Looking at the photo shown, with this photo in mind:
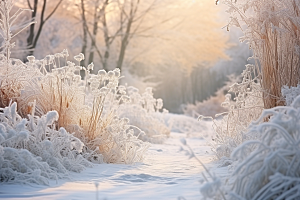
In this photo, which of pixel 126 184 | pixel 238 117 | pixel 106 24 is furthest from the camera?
pixel 106 24

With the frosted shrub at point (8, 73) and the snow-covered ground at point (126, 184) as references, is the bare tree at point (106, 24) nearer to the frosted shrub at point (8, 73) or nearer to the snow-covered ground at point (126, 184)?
the frosted shrub at point (8, 73)

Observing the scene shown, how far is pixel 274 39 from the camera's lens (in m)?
2.72

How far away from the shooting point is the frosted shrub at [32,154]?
2.13 meters

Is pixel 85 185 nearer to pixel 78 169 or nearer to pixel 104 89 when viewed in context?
pixel 78 169

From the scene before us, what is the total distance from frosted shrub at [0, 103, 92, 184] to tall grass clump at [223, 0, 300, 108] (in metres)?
1.51

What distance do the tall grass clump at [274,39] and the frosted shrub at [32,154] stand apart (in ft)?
4.95

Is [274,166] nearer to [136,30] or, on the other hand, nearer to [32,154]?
[32,154]

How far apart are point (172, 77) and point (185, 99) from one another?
2005mm

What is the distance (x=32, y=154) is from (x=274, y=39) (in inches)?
76.3

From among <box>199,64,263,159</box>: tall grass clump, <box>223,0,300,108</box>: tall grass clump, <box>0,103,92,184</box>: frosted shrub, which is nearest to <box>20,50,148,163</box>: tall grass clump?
<box>0,103,92,184</box>: frosted shrub

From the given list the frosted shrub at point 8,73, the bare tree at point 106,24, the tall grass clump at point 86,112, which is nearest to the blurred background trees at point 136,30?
the bare tree at point 106,24

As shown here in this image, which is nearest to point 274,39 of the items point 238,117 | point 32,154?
point 238,117

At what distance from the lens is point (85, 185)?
216cm

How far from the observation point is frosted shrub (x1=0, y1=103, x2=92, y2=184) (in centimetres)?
213
